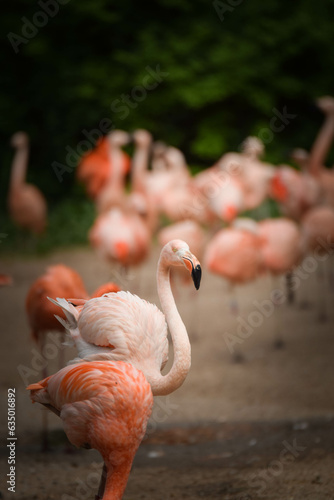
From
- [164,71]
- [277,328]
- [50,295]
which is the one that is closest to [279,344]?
[277,328]

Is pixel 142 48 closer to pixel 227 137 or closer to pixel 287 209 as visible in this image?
pixel 227 137

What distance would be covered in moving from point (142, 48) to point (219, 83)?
159cm

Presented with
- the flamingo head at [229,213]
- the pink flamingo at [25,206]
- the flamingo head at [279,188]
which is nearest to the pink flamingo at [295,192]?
the flamingo head at [279,188]

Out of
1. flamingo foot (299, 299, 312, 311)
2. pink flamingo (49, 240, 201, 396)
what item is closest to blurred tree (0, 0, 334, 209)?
flamingo foot (299, 299, 312, 311)

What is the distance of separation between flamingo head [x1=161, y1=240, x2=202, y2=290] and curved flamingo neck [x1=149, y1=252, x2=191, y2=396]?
0.04 m

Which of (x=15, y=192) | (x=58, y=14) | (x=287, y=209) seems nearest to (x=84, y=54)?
(x=58, y=14)

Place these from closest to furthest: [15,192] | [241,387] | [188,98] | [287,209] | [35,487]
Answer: [35,487] < [241,387] < [287,209] < [15,192] < [188,98]

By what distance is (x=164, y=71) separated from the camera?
12078 millimetres

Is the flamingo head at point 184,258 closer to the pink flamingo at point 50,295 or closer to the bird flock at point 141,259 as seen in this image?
the bird flock at point 141,259

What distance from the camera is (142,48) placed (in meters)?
12.1

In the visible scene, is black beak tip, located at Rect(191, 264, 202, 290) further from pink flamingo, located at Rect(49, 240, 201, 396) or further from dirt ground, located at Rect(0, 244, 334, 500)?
dirt ground, located at Rect(0, 244, 334, 500)

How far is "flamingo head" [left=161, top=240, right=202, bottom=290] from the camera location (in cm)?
246

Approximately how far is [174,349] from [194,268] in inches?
14.8

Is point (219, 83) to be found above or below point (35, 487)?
below
